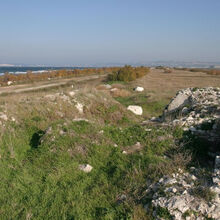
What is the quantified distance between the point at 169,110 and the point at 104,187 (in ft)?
28.0

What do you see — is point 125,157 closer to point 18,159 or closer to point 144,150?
point 144,150

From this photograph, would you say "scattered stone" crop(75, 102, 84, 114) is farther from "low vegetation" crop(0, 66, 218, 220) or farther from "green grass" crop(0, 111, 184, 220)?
"green grass" crop(0, 111, 184, 220)

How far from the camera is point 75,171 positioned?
5.05 meters

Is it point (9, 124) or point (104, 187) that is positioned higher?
point (9, 124)

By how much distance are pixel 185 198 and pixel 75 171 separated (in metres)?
2.58

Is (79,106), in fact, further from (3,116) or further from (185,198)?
(185,198)

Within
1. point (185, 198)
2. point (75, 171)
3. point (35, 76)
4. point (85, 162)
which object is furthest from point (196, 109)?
point (35, 76)

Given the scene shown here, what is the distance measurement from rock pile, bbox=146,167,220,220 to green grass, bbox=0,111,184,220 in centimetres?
37

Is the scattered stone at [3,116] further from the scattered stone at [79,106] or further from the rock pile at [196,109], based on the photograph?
the rock pile at [196,109]

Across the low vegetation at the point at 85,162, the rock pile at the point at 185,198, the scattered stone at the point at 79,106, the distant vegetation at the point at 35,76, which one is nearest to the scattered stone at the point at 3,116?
the low vegetation at the point at 85,162

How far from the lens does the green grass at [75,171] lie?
3901mm

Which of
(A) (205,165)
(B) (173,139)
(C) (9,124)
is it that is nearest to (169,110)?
(B) (173,139)

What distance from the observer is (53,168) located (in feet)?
17.1

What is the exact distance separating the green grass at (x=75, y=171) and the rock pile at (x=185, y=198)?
0.37 m
